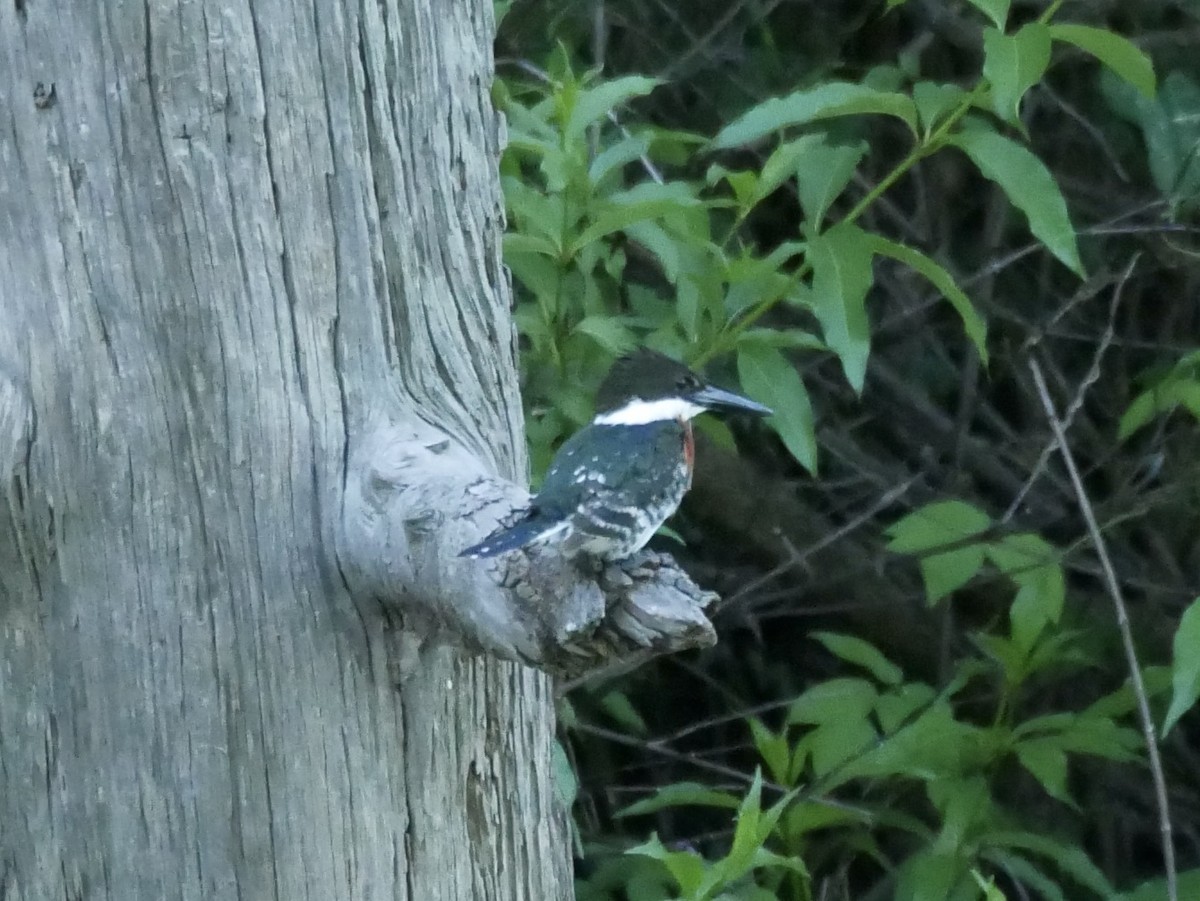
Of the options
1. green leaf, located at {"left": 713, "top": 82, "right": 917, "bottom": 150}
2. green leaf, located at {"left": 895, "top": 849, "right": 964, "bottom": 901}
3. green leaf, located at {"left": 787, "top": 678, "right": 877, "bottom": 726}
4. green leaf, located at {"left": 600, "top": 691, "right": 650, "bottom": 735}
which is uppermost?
green leaf, located at {"left": 713, "top": 82, "right": 917, "bottom": 150}

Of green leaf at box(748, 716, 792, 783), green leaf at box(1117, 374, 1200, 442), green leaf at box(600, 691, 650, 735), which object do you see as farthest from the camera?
green leaf at box(600, 691, 650, 735)

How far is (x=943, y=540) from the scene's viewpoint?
248 cm

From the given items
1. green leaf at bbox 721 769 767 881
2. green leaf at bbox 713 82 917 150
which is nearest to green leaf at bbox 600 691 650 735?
green leaf at bbox 721 769 767 881

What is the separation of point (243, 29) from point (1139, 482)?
2.22 m

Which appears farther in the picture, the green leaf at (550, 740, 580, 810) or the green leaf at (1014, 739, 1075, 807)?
the green leaf at (1014, 739, 1075, 807)

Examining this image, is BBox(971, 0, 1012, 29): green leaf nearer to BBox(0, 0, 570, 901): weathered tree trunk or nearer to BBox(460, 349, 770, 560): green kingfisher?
BBox(460, 349, 770, 560): green kingfisher

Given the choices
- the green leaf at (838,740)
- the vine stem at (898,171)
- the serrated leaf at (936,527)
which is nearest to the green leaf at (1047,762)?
the green leaf at (838,740)

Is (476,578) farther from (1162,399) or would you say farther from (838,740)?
(1162,399)

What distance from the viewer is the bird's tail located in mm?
1142

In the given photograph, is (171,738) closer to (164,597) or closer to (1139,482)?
→ (164,597)

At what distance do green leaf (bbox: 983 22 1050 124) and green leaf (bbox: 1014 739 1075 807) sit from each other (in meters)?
1.06

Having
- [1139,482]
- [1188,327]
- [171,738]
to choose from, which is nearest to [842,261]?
[171,738]

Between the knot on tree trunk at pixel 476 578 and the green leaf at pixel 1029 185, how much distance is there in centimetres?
94

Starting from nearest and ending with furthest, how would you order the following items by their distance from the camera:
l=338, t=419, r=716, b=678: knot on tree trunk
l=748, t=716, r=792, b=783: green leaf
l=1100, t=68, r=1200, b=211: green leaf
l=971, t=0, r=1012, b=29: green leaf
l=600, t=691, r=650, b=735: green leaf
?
l=338, t=419, r=716, b=678: knot on tree trunk
l=971, t=0, r=1012, b=29: green leaf
l=748, t=716, r=792, b=783: green leaf
l=1100, t=68, r=1200, b=211: green leaf
l=600, t=691, r=650, b=735: green leaf
